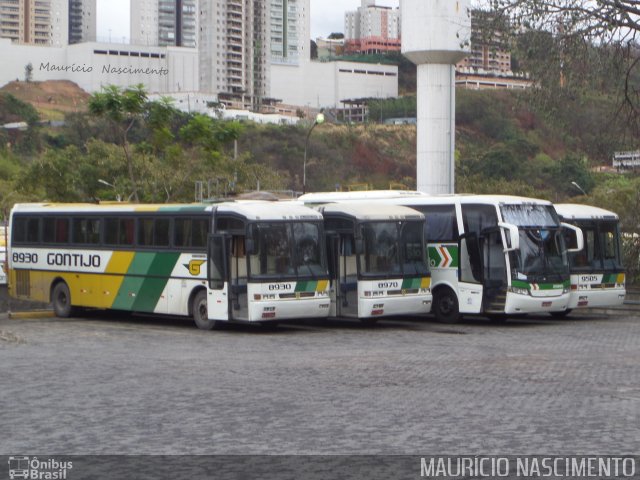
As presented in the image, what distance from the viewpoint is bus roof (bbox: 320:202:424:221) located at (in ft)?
86.6

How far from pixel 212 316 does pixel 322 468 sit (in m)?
16.3

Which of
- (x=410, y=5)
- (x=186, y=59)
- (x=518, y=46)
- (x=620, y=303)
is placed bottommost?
(x=620, y=303)

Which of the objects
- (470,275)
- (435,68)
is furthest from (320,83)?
(470,275)

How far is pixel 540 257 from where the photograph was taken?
89.0ft

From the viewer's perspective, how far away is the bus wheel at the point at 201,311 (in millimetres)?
25781

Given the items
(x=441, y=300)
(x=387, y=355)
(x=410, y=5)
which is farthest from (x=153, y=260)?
(x=410, y=5)

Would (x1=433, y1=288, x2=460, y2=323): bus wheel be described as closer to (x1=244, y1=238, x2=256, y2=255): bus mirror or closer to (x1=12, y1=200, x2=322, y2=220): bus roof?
(x1=12, y1=200, x2=322, y2=220): bus roof

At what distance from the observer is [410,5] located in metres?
50.1

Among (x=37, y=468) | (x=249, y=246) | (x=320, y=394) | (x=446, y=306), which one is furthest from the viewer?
(x=446, y=306)

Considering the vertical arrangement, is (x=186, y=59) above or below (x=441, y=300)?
above

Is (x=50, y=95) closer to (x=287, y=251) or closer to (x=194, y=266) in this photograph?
(x=194, y=266)

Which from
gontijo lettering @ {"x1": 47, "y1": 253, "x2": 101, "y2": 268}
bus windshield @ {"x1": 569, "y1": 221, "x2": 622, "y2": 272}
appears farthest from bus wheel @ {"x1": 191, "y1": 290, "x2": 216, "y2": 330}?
bus windshield @ {"x1": 569, "y1": 221, "x2": 622, "y2": 272}

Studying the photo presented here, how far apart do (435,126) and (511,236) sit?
27004 mm

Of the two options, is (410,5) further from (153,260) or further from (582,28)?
(153,260)
